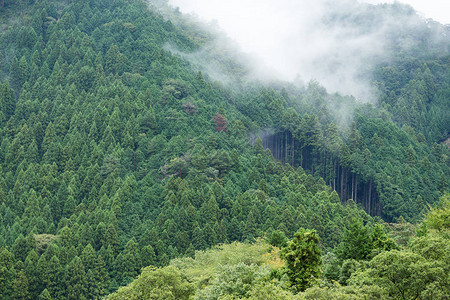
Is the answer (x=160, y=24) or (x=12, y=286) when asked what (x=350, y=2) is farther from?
(x=12, y=286)

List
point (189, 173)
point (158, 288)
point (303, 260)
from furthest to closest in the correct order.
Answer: point (189, 173) < point (158, 288) < point (303, 260)

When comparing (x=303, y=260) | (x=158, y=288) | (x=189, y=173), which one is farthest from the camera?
(x=189, y=173)

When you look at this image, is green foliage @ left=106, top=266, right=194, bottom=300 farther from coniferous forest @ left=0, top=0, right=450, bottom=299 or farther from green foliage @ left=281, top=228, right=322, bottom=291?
green foliage @ left=281, top=228, right=322, bottom=291

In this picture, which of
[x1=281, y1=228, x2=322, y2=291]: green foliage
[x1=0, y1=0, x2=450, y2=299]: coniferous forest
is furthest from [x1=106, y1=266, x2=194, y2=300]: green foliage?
[x1=281, y1=228, x2=322, y2=291]: green foliage

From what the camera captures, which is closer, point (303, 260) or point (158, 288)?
point (303, 260)

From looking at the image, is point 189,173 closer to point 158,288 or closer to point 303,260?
point 158,288

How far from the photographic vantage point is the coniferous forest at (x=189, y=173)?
43719mm

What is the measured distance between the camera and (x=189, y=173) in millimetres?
82188

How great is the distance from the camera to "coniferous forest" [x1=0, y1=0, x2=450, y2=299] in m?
43.7

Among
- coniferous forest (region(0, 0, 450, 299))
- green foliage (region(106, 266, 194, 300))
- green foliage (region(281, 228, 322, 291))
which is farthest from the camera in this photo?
coniferous forest (region(0, 0, 450, 299))

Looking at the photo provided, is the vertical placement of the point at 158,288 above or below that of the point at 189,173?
below

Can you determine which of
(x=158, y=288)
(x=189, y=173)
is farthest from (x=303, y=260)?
(x=189, y=173)

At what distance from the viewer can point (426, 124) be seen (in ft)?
446

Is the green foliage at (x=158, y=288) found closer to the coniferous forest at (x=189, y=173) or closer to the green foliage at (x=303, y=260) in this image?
the coniferous forest at (x=189, y=173)
